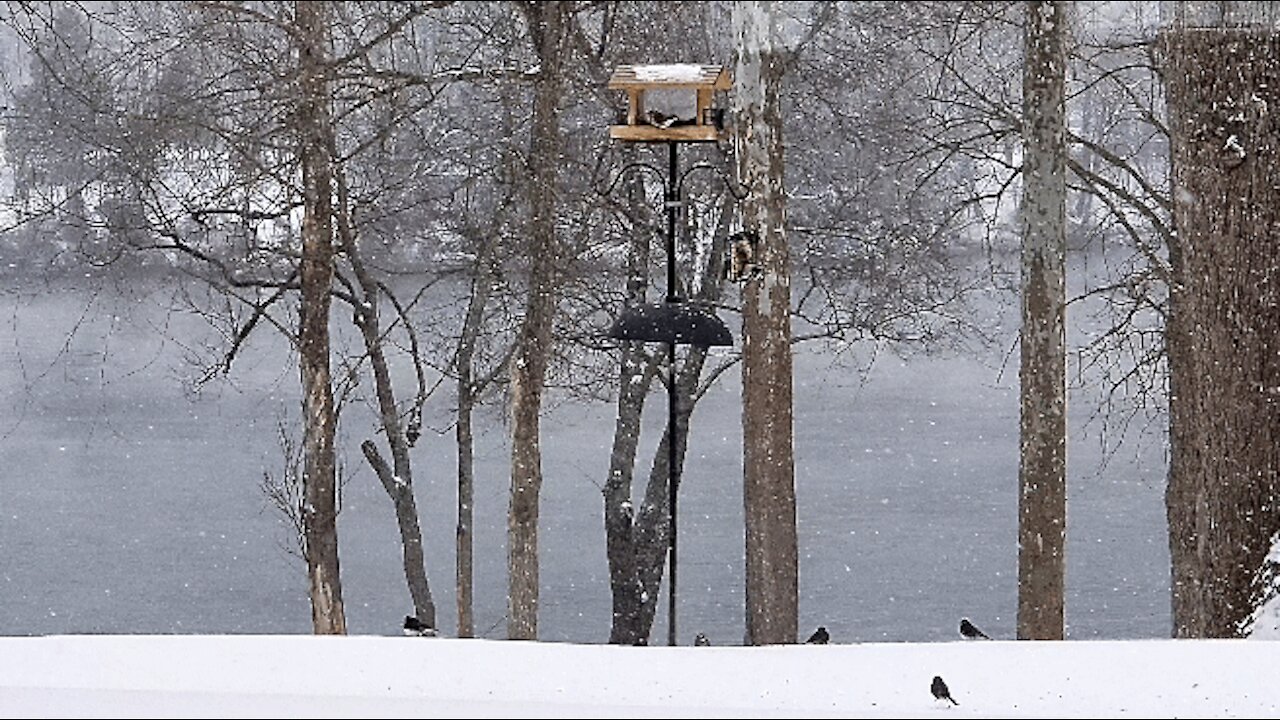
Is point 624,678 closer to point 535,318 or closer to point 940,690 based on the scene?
point 940,690

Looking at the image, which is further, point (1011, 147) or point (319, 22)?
point (1011, 147)

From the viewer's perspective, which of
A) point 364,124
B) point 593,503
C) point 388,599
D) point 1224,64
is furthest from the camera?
point 593,503

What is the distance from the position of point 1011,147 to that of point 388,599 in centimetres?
551

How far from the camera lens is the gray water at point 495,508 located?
1027 centimetres

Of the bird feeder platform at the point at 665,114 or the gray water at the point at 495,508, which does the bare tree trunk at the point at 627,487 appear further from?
the bird feeder platform at the point at 665,114

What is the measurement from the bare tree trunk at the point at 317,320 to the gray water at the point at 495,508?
2797 millimetres

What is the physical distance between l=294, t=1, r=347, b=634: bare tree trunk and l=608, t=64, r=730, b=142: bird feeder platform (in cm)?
163

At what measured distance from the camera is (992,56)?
28.1 feet

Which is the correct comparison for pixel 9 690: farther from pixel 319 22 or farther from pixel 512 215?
pixel 512 215

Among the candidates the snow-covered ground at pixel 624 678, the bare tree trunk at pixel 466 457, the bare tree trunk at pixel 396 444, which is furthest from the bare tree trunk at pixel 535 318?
the snow-covered ground at pixel 624 678

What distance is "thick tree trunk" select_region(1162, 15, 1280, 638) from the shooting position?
179 inches

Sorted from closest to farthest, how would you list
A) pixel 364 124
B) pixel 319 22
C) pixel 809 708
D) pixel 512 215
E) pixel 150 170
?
pixel 809 708 < pixel 319 22 < pixel 150 170 < pixel 512 215 < pixel 364 124

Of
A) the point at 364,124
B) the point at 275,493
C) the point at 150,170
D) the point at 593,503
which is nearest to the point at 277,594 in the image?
the point at 275,493

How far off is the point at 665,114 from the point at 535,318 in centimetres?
182
